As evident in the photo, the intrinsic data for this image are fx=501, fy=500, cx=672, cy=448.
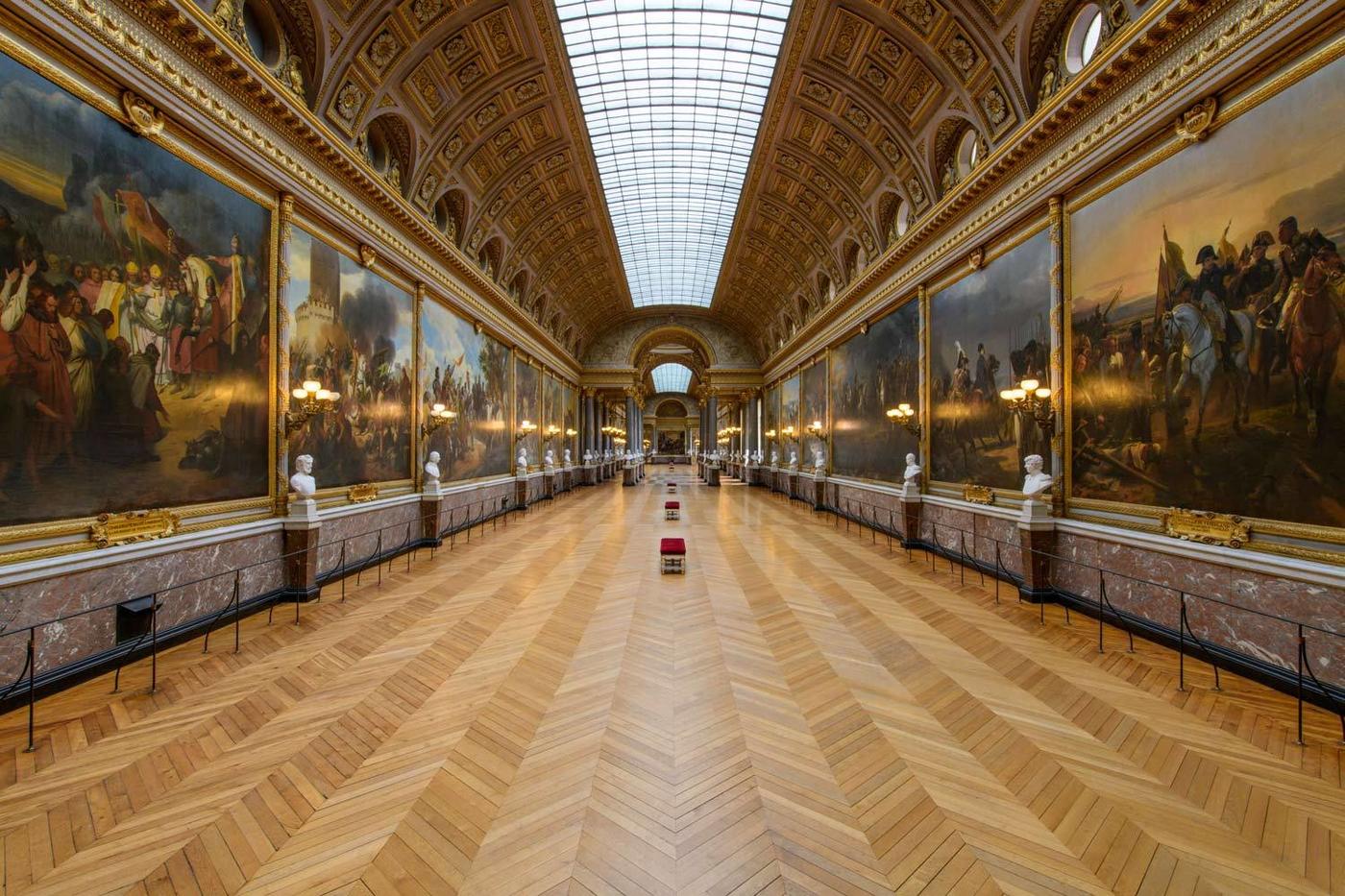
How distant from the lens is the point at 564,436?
94.6 ft

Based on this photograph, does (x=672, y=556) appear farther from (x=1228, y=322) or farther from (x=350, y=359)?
(x=1228, y=322)

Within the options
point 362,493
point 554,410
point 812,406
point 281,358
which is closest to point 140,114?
point 281,358

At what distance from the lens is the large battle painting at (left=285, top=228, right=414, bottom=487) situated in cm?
862

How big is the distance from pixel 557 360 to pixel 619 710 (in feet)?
78.5

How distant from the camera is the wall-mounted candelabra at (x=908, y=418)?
1242 cm

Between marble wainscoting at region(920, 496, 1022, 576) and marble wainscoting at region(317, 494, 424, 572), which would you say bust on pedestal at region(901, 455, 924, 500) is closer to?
marble wainscoting at region(920, 496, 1022, 576)

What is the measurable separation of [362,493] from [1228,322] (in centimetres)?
1345

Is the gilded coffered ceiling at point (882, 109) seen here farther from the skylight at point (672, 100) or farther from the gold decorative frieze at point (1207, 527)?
the gold decorative frieze at point (1207, 527)

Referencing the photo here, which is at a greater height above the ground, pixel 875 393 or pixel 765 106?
pixel 765 106

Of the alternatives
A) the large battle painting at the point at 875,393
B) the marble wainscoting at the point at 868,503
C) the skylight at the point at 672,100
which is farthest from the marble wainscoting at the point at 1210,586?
the skylight at the point at 672,100

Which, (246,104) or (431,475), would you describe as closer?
(246,104)

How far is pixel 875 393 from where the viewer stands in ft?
50.6

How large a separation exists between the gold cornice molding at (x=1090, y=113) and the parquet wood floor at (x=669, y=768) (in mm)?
6934

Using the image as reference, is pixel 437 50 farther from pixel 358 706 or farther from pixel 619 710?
pixel 619 710
